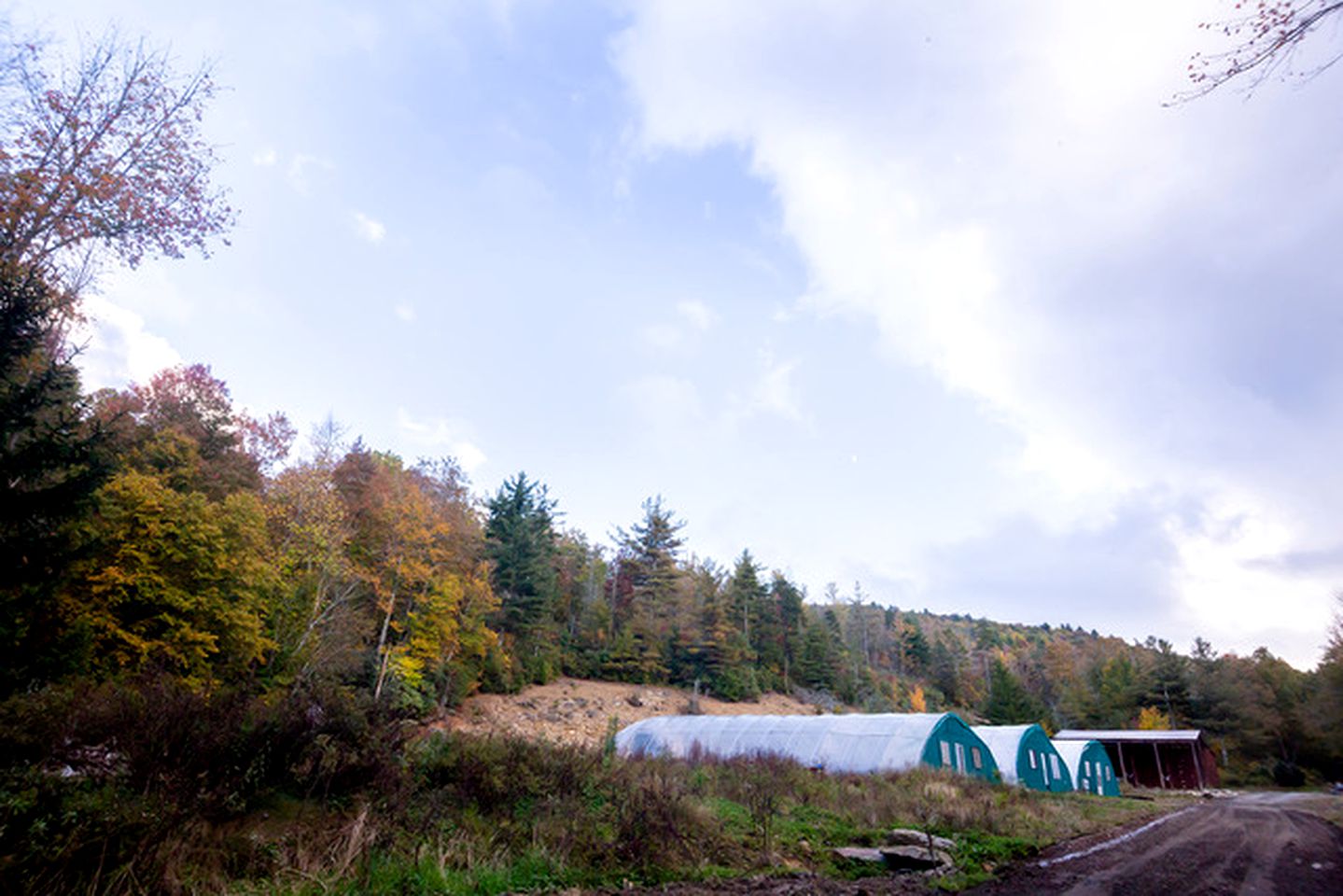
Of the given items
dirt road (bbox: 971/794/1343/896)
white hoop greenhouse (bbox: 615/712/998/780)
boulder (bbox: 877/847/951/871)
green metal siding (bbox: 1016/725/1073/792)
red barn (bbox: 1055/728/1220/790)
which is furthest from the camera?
red barn (bbox: 1055/728/1220/790)

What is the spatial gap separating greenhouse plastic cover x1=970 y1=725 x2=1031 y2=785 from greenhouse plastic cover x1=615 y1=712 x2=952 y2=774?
13.0 feet

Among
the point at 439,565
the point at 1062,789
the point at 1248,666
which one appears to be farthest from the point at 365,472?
the point at 1248,666

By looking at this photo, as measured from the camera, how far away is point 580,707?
39.4 m

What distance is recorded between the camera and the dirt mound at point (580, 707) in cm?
3341

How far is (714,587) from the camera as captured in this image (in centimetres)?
6012

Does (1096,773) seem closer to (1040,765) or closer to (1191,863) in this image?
(1040,765)

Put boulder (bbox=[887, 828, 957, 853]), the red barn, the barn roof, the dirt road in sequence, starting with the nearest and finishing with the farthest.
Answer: the dirt road < boulder (bbox=[887, 828, 957, 853]) < the barn roof < the red barn

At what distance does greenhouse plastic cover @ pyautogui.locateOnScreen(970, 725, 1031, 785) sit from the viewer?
85.6ft

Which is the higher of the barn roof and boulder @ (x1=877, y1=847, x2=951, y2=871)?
the barn roof

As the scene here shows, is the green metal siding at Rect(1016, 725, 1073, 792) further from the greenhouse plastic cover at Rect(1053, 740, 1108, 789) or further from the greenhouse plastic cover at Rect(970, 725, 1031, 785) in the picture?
the greenhouse plastic cover at Rect(1053, 740, 1108, 789)

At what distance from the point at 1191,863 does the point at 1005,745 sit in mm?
17070

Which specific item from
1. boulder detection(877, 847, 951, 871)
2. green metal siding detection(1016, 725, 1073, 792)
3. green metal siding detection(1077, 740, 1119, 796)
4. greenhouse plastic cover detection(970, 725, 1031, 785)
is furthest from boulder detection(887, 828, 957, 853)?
green metal siding detection(1077, 740, 1119, 796)

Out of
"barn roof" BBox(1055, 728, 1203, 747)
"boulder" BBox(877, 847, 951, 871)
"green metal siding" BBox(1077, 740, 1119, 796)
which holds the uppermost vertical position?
"barn roof" BBox(1055, 728, 1203, 747)

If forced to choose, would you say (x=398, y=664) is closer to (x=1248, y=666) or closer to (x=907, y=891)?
(x=907, y=891)
